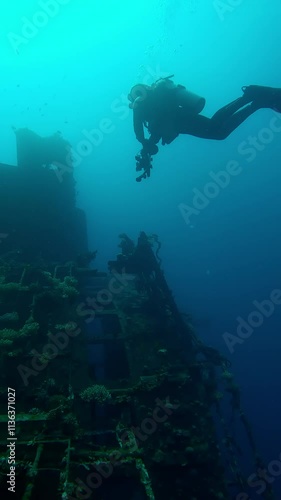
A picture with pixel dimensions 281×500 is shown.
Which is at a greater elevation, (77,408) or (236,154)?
(236,154)

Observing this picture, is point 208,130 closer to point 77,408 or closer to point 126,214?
point 77,408

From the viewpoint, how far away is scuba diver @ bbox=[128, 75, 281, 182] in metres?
7.85

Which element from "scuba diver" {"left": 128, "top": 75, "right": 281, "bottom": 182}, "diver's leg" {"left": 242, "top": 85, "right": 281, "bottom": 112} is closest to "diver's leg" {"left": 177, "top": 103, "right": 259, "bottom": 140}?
"scuba diver" {"left": 128, "top": 75, "right": 281, "bottom": 182}

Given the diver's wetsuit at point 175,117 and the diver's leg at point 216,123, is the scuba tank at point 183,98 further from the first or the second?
the diver's leg at point 216,123

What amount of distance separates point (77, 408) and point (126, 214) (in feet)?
191

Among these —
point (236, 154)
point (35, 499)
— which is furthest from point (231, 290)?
point (236, 154)

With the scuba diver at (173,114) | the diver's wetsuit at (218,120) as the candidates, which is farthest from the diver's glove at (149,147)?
the diver's wetsuit at (218,120)

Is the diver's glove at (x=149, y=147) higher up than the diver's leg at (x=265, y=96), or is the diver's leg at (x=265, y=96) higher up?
the diver's leg at (x=265, y=96)

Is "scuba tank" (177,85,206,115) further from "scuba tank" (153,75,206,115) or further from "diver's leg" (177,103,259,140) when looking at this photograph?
"diver's leg" (177,103,259,140)

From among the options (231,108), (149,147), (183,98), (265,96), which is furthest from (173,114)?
(265,96)

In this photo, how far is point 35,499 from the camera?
441 cm

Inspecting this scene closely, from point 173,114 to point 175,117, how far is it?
4.1 inches

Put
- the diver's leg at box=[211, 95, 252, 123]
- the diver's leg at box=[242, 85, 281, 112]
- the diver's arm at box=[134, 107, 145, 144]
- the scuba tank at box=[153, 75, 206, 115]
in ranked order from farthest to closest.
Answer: the diver's arm at box=[134, 107, 145, 144] → the scuba tank at box=[153, 75, 206, 115] → the diver's leg at box=[211, 95, 252, 123] → the diver's leg at box=[242, 85, 281, 112]

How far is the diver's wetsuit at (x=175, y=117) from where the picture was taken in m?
7.89
